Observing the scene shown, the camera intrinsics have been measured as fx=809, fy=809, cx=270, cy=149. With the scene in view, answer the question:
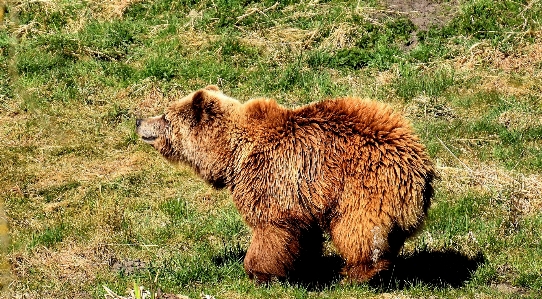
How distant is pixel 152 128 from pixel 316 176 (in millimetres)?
1740

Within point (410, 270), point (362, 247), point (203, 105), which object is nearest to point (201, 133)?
point (203, 105)

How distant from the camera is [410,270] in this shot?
25.1 feet

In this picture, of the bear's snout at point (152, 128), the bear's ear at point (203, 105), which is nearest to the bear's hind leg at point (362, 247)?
the bear's ear at point (203, 105)

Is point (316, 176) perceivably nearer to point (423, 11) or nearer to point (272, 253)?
point (272, 253)

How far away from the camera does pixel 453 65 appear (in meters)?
11.8

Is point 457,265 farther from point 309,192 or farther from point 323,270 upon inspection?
point 309,192

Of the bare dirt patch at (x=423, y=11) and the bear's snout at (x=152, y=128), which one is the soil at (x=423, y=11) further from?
the bear's snout at (x=152, y=128)

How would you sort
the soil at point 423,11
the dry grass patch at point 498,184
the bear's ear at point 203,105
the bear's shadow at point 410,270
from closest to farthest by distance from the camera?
the bear's shadow at point 410,270
the bear's ear at point 203,105
the dry grass patch at point 498,184
the soil at point 423,11

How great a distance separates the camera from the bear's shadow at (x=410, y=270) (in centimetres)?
A: 720

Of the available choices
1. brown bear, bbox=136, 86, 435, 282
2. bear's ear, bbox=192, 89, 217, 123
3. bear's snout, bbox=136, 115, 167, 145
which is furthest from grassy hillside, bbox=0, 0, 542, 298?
bear's ear, bbox=192, 89, 217, 123

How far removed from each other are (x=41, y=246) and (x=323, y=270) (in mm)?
2975

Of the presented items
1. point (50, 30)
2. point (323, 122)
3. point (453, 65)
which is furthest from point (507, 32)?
point (50, 30)

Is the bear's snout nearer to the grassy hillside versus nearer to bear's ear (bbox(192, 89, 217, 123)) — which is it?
bear's ear (bbox(192, 89, 217, 123))

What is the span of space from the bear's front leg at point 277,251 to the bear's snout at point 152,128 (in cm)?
137
